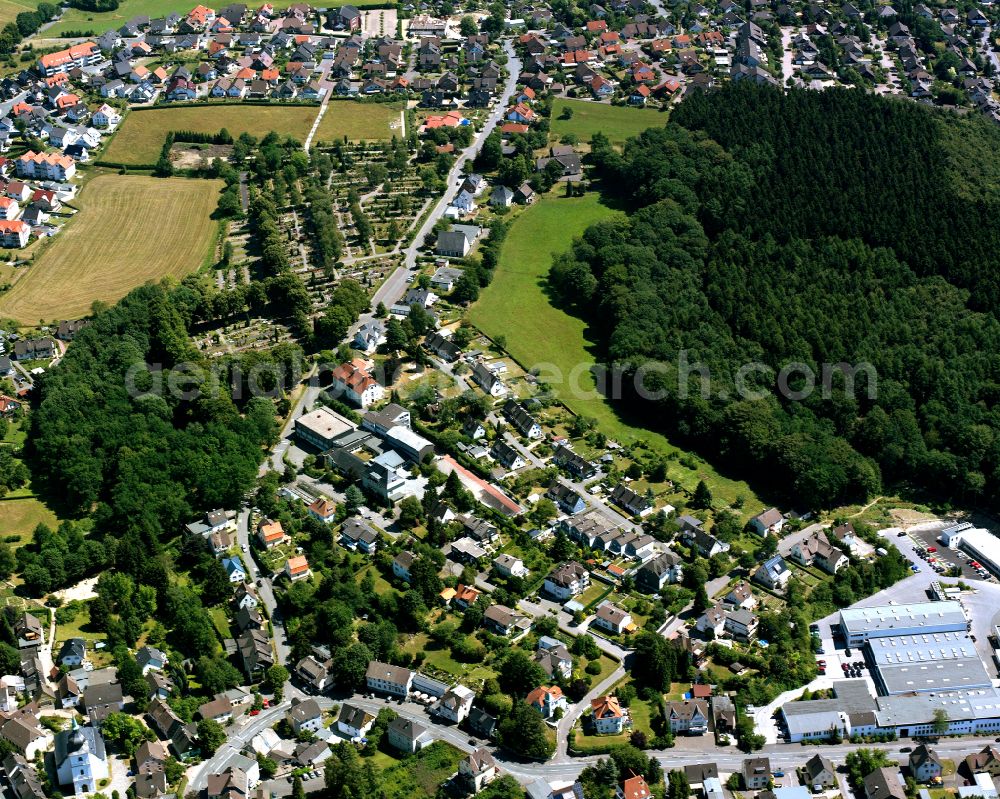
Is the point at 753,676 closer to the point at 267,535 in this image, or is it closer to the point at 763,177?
the point at 267,535

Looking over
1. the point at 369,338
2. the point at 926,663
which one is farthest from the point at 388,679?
the point at 369,338

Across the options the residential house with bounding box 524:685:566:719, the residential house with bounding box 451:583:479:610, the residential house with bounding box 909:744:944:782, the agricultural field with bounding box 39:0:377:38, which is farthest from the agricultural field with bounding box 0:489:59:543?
the agricultural field with bounding box 39:0:377:38

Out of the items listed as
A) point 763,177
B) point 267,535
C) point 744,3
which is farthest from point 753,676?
point 744,3

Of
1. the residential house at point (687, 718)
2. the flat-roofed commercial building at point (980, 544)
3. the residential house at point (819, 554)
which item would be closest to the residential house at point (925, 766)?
the residential house at point (687, 718)

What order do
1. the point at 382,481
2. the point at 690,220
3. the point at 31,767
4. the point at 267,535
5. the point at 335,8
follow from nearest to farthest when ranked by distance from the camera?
the point at 31,767 < the point at 267,535 < the point at 382,481 < the point at 690,220 < the point at 335,8

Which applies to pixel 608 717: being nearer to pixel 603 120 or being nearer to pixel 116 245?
pixel 116 245

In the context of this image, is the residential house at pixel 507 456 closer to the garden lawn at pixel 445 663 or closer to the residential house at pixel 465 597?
the residential house at pixel 465 597
